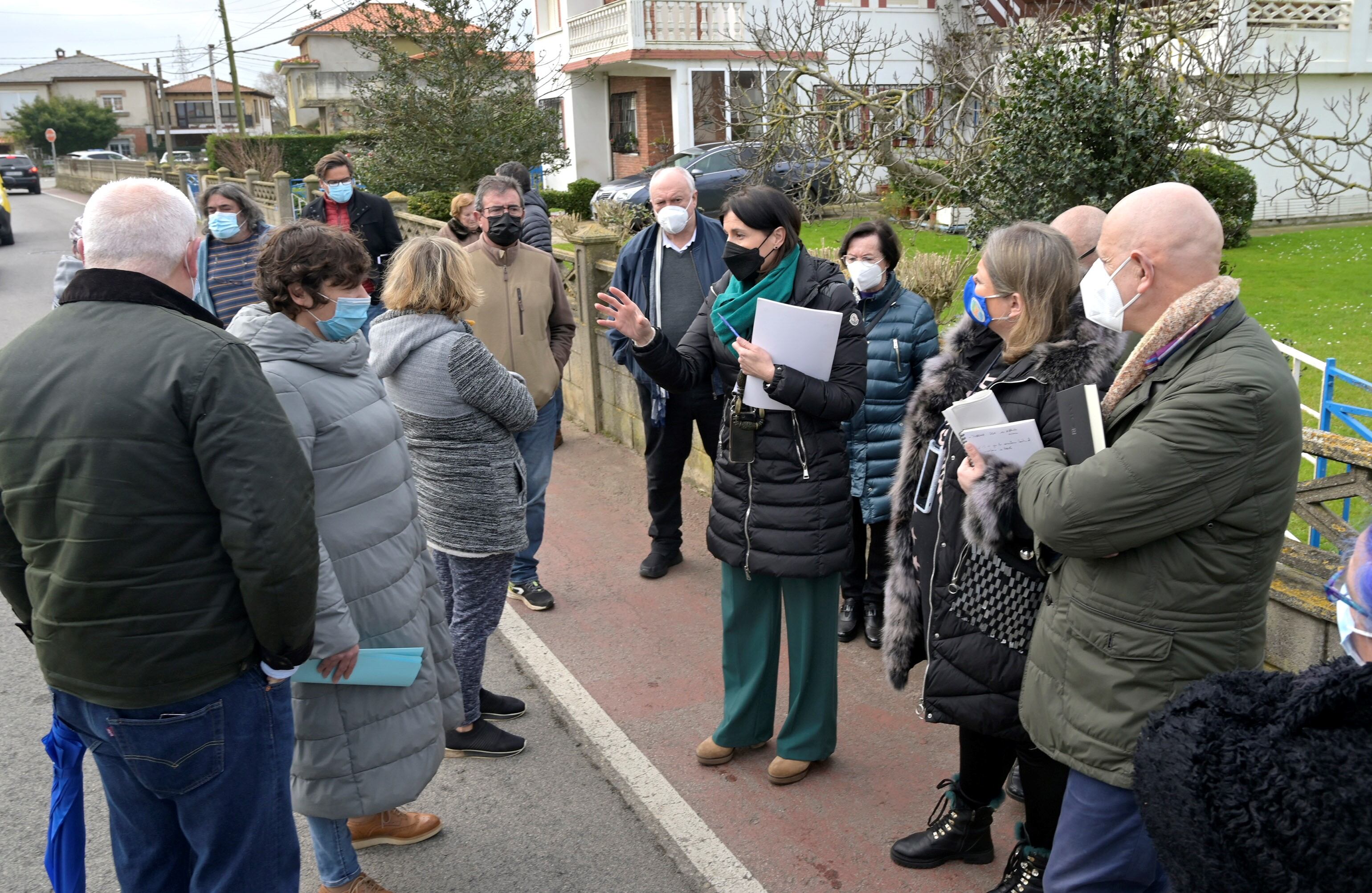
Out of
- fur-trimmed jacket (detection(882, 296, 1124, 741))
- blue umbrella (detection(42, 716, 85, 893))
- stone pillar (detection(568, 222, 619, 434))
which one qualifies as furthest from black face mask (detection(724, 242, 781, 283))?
stone pillar (detection(568, 222, 619, 434))

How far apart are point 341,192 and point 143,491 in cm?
670

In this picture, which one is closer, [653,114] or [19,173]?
[653,114]

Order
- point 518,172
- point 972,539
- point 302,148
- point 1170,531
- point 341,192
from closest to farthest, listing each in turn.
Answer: point 1170,531, point 972,539, point 518,172, point 341,192, point 302,148

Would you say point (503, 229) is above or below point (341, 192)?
below

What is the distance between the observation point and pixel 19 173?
138 feet

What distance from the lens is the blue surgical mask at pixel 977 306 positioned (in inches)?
117

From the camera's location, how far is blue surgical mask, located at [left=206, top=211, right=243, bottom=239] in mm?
6199

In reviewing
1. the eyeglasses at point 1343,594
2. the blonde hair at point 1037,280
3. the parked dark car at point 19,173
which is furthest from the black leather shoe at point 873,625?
the parked dark car at point 19,173

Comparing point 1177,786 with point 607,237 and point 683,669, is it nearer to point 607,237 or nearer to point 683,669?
point 683,669

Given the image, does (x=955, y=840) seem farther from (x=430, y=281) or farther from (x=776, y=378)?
(x=430, y=281)

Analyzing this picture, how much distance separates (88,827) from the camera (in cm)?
367

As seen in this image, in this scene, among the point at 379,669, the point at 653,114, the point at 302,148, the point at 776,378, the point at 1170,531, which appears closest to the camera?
the point at 1170,531

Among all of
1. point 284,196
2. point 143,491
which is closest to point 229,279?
point 143,491

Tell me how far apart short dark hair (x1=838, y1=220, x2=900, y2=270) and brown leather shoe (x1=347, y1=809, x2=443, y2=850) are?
2893mm
